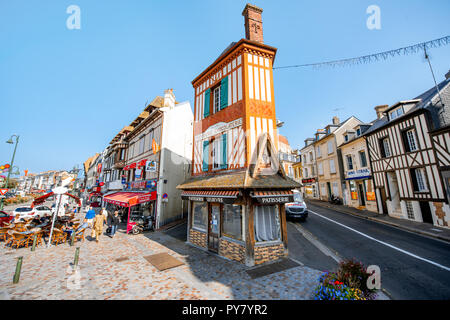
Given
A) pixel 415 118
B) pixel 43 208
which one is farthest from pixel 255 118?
pixel 43 208

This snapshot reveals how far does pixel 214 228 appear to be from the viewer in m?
8.30

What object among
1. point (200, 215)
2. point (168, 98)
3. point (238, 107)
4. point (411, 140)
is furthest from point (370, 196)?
point (168, 98)

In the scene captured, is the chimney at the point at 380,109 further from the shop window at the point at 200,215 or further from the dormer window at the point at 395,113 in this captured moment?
the shop window at the point at 200,215

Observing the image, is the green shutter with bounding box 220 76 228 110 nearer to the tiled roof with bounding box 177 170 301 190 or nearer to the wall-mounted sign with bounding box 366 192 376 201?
the tiled roof with bounding box 177 170 301 190

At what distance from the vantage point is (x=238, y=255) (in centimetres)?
693

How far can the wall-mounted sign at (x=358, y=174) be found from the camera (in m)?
16.8

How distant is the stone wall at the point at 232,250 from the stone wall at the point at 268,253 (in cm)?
57

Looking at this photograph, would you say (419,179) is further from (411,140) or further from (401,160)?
(411,140)

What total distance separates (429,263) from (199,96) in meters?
12.6

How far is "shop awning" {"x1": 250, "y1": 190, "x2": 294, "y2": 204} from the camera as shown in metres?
6.55

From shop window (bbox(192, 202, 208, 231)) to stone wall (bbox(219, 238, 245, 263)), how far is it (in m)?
1.55

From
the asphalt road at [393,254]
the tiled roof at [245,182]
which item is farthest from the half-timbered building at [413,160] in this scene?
the tiled roof at [245,182]

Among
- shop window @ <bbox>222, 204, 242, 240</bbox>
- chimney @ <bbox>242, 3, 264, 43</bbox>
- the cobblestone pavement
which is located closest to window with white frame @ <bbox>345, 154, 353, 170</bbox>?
chimney @ <bbox>242, 3, 264, 43</bbox>
